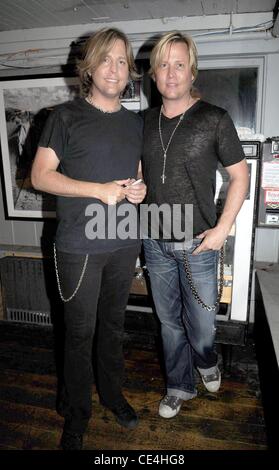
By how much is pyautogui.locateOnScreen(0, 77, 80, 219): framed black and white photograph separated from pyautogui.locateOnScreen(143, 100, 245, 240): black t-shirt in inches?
57.5

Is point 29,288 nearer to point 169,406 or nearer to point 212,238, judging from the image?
point 169,406

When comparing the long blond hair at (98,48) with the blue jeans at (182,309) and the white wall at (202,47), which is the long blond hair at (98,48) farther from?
the white wall at (202,47)

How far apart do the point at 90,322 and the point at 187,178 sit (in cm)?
74

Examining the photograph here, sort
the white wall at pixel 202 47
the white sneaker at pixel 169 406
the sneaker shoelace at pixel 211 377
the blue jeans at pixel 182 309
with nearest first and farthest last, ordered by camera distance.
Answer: the blue jeans at pixel 182 309 → the white sneaker at pixel 169 406 → the sneaker shoelace at pixel 211 377 → the white wall at pixel 202 47

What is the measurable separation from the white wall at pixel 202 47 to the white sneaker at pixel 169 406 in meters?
1.26

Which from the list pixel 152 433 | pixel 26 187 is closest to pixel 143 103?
pixel 26 187

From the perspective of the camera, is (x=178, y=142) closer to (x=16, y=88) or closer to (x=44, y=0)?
(x=44, y=0)

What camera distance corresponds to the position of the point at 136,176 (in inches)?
60.7

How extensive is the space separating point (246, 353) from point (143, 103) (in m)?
1.95

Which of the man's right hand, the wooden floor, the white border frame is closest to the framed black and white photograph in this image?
the white border frame

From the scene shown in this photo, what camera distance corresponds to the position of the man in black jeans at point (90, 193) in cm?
130

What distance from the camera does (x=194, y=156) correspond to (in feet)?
4.73

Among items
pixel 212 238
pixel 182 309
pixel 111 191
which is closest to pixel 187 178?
pixel 212 238

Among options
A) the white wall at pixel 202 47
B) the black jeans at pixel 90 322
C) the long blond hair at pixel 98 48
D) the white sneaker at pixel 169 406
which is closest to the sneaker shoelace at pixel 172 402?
the white sneaker at pixel 169 406
